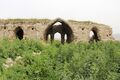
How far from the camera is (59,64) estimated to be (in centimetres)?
2364

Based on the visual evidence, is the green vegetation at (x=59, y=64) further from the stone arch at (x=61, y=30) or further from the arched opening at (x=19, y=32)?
the stone arch at (x=61, y=30)

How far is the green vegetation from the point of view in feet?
67.4

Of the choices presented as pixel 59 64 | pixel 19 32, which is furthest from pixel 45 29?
pixel 59 64

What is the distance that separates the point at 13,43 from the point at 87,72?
32.4 ft

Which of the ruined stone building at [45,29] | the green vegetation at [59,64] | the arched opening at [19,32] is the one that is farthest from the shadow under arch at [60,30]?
the green vegetation at [59,64]

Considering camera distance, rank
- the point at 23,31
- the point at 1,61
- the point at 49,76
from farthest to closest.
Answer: the point at 23,31 → the point at 1,61 → the point at 49,76

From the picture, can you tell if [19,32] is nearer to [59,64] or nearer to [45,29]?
[45,29]

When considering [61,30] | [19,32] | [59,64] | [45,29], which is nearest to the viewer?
[59,64]

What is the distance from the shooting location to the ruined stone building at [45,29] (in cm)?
3553

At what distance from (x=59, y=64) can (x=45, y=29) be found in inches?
479

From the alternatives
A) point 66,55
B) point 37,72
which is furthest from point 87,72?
point 66,55

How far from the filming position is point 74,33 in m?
36.1

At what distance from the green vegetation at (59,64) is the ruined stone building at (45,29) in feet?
21.3

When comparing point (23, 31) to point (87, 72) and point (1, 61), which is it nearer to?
point (1, 61)
